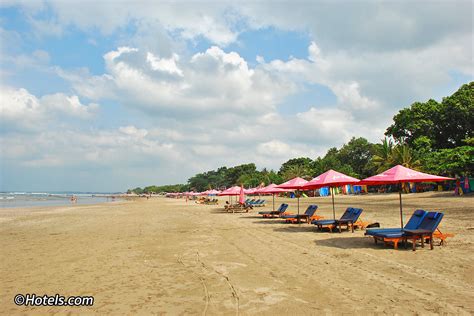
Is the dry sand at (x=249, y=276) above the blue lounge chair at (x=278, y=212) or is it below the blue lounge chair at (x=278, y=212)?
below

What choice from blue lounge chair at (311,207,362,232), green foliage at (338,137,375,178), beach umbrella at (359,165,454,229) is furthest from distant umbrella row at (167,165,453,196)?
green foliage at (338,137,375,178)

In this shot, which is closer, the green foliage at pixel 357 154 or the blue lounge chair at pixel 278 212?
the blue lounge chair at pixel 278 212

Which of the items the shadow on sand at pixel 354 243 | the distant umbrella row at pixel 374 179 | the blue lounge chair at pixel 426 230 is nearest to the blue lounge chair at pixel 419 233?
the blue lounge chair at pixel 426 230

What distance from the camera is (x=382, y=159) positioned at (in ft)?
155

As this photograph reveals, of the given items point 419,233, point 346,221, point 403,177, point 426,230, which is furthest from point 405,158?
A: point 419,233

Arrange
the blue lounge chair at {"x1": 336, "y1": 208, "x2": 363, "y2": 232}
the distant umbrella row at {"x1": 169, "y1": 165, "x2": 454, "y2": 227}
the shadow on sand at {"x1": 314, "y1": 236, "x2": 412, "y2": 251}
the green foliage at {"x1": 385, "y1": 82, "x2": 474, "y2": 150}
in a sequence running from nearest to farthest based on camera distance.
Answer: the shadow on sand at {"x1": 314, "y1": 236, "x2": 412, "y2": 251}
the distant umbrella row at {"x1": 169, "y1": 165, "x2": 454, "y2": 227}
the blue lounge chair at {"x1": 336, "y1": 208, "x2": 363, "y2": 232}
the green foliage at {"x1": 385, "y1": 82, "x2": 474, "y2": 150}

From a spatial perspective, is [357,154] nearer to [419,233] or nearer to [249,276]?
[419,233]

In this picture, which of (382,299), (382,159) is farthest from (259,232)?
(382,159)

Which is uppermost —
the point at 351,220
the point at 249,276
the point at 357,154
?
the point at 357,154

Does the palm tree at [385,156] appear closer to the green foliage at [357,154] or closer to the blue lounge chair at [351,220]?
the green foliage at [357,154]

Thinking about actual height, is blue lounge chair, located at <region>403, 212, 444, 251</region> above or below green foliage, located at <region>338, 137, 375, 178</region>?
below

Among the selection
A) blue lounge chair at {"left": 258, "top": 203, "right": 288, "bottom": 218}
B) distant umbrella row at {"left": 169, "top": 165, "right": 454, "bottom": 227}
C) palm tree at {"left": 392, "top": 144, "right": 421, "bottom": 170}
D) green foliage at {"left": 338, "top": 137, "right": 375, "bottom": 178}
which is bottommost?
blue lounge chair at {"left": 258, "top": 203, "right": 288, "bottom": 218}

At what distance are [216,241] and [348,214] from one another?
17.9 ft

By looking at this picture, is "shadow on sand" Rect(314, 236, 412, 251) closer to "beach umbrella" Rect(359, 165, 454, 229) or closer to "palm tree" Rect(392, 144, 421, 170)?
"beach umbrella" Rect(359, 165, 454, 229)
